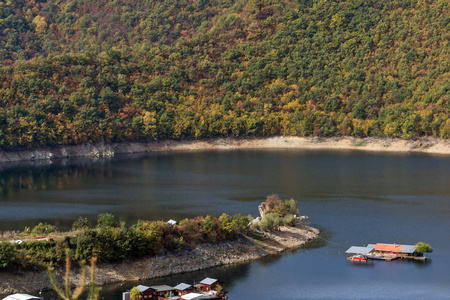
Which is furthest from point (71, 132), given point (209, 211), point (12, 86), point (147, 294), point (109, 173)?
point (147, 294)

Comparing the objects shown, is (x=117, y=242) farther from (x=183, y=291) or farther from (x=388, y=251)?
(x=388, y=251)

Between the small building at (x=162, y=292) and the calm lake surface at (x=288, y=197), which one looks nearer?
the small building at (x=162, y=292)

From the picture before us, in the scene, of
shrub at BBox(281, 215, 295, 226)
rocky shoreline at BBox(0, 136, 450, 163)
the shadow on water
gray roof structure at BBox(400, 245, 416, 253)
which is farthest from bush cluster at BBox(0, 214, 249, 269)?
rocky shoreline at BBox(0, 136, 450, 163)

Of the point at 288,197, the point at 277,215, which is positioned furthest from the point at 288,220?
the point at 288,197

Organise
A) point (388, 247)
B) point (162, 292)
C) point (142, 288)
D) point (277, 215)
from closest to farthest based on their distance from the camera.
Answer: point (142, 288) < point (162, 292) < point (388, 247) < point (277, 215)

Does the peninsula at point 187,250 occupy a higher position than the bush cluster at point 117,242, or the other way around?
the bush cluster at point 117,242

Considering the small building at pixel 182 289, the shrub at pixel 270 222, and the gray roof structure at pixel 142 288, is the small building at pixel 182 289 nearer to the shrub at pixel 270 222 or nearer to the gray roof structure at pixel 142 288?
the gray roof structure at pixel 142 288

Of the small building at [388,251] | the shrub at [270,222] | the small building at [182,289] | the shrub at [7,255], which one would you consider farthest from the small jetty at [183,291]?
the shrub at [270,222]
